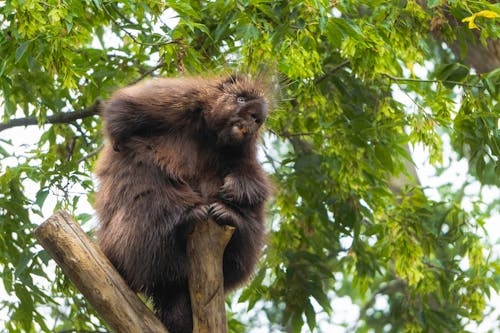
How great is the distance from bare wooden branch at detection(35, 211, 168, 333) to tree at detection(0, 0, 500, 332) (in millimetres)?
1604

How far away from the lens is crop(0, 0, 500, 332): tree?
263 inches

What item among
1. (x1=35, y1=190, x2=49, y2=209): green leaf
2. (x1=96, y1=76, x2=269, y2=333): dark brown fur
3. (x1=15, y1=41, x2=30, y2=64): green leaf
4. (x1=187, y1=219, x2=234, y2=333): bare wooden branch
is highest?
(x1=15, y1=41, x2=30, y2=64): green leaf

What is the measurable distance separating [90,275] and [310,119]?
14.7 ft

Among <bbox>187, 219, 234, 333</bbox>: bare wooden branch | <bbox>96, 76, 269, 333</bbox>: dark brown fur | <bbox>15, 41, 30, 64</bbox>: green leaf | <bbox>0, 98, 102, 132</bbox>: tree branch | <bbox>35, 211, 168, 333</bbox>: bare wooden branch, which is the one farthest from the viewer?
<bbox>0, 98, 102, 132</bbox>: tree branch

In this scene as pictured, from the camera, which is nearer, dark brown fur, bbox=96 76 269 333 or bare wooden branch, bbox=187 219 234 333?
bare wooden branch, bbox=187 219 234 333

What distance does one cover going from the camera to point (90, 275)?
16.0 ft

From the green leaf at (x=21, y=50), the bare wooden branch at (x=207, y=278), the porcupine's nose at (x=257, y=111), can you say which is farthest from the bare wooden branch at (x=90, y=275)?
the green leaf at (x=21, y=50)

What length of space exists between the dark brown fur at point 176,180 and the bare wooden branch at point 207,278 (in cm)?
10

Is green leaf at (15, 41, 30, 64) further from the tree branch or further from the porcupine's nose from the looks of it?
the porcupine's nose

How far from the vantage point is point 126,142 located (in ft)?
18.5

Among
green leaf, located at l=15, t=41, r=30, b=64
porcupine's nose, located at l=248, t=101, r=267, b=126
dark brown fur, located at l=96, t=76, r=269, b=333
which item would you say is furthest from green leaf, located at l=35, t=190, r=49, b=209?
porcupine's nose, located at l=248, t=101, r=267, b=126

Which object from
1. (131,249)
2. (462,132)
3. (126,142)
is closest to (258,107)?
(126,142)

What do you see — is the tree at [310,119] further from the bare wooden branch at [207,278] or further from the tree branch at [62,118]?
the bare wooden branch at [207,278]

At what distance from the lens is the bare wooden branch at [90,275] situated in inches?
191
